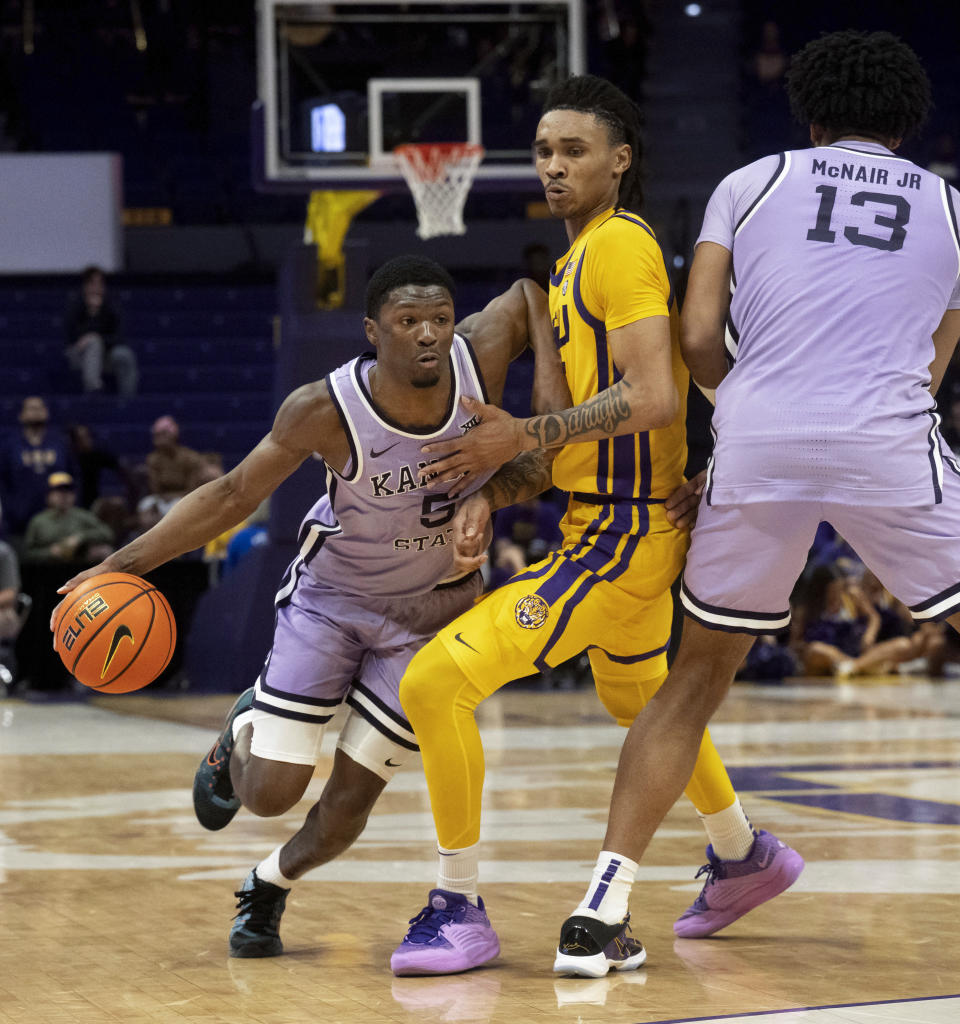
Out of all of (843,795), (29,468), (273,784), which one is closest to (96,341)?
(29,468)

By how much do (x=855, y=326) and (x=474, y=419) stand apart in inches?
37.2

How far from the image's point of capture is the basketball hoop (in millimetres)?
11211

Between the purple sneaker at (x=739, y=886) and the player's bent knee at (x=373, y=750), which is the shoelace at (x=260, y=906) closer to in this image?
the player's bent knee at (x=373, y=750)

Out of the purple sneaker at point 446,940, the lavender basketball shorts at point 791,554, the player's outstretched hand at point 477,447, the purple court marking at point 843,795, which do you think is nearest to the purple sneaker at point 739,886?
the purple sneaker at point 446,940

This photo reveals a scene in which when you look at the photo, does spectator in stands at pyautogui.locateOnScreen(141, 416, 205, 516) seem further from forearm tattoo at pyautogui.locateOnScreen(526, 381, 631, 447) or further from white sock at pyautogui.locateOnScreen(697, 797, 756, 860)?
forearm tattoo at pyautogui.locateOnScreen(526, 381, 631, 447)

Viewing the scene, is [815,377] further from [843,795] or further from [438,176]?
[438,176]

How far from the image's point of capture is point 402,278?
3.91 m

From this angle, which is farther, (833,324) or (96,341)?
(96,341)

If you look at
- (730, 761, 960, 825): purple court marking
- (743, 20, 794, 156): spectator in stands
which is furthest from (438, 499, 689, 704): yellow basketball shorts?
(743, 20, 794, 156): spectator in stands

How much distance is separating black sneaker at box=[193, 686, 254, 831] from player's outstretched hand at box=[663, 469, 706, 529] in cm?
122

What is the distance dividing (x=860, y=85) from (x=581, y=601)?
132cm

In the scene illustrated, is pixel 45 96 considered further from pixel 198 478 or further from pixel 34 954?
pixel 34 954

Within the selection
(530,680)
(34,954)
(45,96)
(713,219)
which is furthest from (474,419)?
(45,96)

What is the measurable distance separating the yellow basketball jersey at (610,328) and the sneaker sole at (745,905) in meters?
1.01
